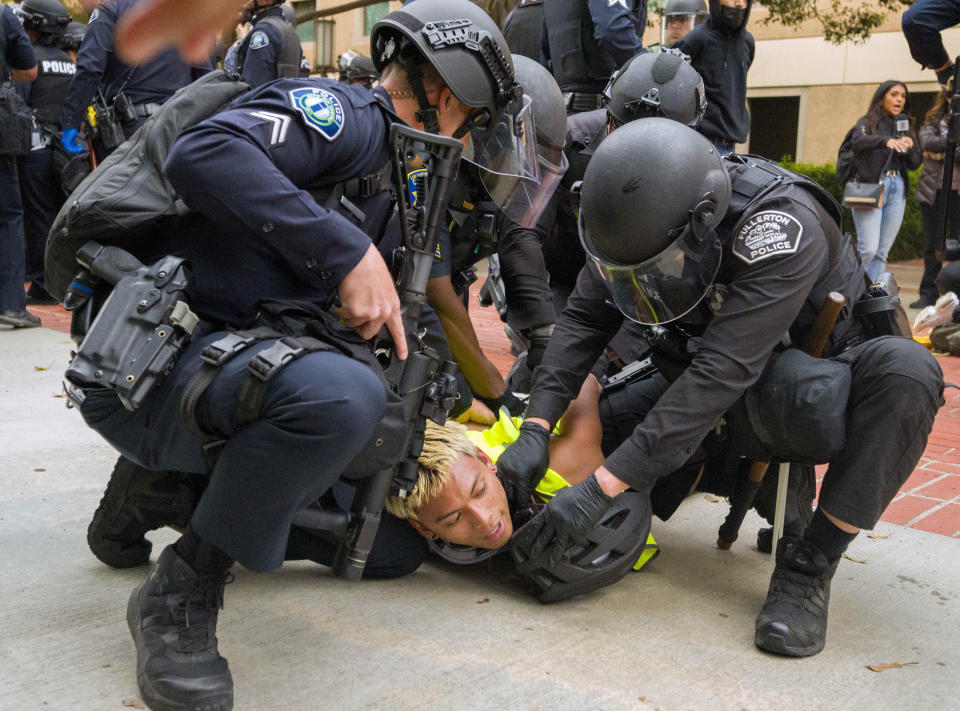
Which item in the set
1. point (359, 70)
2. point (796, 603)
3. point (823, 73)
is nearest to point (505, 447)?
point (796, 603)

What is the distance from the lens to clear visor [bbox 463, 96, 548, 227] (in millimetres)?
2695

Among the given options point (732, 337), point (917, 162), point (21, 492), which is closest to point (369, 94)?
point (732, 337)

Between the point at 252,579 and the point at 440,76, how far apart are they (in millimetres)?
1368

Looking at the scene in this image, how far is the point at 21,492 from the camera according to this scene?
10.9 ft

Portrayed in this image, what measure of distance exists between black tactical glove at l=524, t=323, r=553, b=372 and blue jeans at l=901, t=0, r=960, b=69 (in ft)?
7.87

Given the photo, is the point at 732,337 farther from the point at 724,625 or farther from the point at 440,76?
the point at 440,76

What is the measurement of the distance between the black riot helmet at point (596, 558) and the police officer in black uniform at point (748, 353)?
0.13 feet

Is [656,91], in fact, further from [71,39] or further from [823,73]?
[823,73]

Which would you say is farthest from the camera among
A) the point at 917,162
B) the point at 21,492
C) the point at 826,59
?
the point at 826,59

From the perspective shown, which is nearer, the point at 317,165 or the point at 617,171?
the point at 317,165

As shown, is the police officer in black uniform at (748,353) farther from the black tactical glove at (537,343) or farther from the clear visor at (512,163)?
the black tactical glove at (537,343)

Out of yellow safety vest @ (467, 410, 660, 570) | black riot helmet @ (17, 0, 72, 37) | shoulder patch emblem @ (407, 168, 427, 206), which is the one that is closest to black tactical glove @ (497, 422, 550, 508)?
yellow safety vest @ (467, 410, 660, 570)

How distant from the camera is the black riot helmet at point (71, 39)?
7.34m

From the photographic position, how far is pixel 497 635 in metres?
2.47
